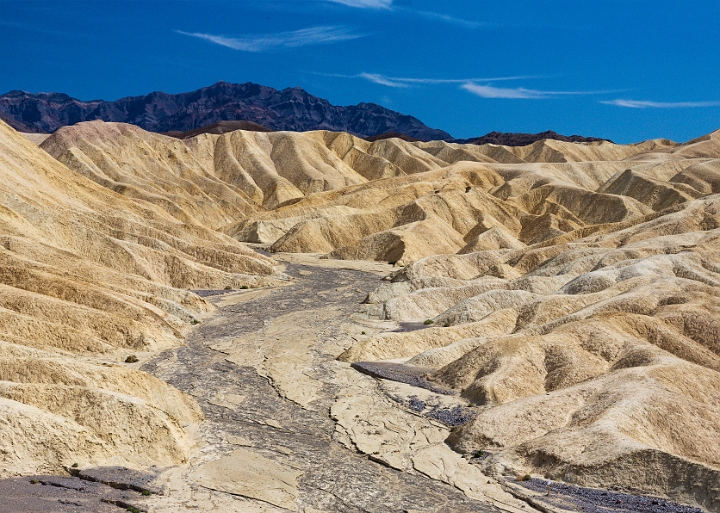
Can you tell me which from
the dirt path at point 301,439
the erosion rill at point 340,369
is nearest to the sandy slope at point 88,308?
the erosion rill at point 340,369

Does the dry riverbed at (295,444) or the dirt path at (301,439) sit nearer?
the dry riverbed at (295,444)

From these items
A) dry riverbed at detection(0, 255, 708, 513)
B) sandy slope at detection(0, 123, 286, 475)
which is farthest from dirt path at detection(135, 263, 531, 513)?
sandy slope at detection(0, 123, 286, 475)

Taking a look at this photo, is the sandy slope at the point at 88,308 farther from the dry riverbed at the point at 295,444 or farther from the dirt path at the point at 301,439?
the dirt path at the point at 301,439

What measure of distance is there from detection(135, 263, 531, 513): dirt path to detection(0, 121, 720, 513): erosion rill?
0.11 meters

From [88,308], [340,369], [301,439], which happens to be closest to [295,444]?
[301,439]

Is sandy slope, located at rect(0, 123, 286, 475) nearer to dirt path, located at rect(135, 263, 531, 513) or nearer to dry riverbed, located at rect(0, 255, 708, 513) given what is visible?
dry riverbed, located at rect(0, 255, 708, 513)

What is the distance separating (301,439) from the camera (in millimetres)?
25031

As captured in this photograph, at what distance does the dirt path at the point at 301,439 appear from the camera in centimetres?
2031

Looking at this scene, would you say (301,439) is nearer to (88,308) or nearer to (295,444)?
(295,444)

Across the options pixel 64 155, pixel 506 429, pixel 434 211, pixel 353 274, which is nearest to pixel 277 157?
pixel 64 155

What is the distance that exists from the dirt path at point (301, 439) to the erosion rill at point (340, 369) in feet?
0.35

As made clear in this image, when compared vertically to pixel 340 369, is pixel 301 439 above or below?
below

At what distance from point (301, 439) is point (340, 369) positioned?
9291mm

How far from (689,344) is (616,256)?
2396 centimetres
